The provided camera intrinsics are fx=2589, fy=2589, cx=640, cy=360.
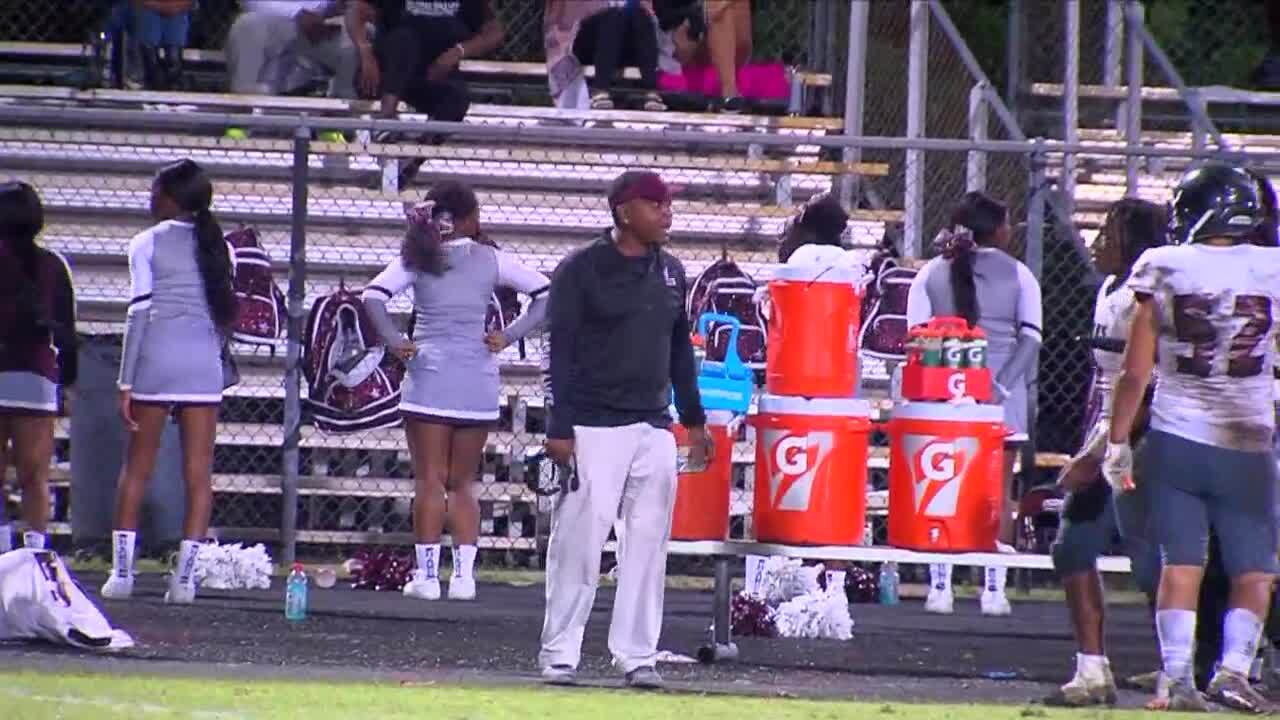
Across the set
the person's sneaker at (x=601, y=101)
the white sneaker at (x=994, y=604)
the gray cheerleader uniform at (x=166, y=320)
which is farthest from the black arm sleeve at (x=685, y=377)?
the person's sneaker at (x=601, y=101)

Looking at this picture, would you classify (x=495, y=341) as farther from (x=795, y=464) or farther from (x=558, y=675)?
(x=558, y=675)

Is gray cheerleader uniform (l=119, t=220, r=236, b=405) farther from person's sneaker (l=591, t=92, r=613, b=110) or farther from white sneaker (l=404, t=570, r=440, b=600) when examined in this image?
person's sneaker (l=591, t=92, r=613, b=110)

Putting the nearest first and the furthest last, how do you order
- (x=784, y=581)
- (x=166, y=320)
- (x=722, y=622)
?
(x=722, y=622) < (x=166, y=320) < (x=784, y=581)

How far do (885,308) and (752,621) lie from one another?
2847 mm

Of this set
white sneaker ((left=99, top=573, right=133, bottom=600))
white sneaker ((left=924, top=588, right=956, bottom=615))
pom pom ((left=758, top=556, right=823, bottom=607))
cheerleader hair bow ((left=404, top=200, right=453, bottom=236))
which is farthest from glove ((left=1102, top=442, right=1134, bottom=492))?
white sneaker ((left=99, top=573, right=133, bottom=600))

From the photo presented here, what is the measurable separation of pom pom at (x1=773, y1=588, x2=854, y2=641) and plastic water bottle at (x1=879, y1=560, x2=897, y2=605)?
214cm

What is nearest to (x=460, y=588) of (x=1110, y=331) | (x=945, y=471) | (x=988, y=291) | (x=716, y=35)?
(x=988, y=291)

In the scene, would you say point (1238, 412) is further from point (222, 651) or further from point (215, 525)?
point (215, 525)

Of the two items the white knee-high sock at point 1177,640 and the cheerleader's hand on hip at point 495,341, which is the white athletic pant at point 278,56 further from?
A: the white knee-high sock at point 1177,640

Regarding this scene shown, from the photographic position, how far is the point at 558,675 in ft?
33.1

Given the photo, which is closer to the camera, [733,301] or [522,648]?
[522,648]

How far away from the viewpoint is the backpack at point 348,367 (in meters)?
15.0

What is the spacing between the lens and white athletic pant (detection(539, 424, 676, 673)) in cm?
1002

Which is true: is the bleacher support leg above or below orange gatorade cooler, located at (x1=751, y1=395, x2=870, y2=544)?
below
